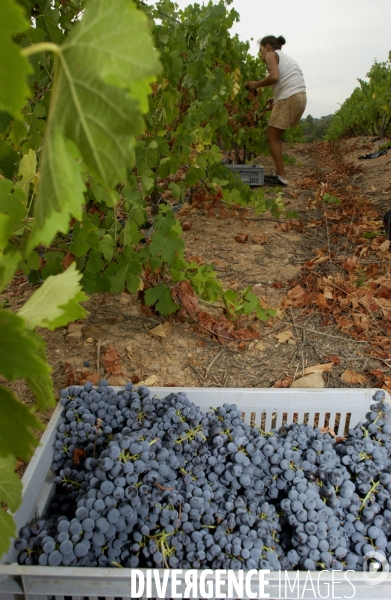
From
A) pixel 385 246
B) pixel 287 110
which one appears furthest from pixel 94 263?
pixel 287 110

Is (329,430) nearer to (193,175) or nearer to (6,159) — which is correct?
(6,159)

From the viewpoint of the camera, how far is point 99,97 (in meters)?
0.37

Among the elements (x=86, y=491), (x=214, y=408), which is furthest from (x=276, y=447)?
(x=86, y=491)

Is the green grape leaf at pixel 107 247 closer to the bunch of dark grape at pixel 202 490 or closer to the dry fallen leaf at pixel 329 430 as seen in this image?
the bunch of dark grape at pixel 202 490

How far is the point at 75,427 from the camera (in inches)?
52.4

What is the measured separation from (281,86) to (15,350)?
5.72 m

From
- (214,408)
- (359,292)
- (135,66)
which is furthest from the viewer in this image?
(359,292)

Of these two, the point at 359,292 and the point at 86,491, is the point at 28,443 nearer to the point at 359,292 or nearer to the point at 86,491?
the point at 86,491

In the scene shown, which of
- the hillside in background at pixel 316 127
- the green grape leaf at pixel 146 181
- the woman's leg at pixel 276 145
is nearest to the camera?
the green grape leaf at pixel 146 181

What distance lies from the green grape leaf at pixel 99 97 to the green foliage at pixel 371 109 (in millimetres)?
11741

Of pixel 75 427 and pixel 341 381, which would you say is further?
pixel 341 381

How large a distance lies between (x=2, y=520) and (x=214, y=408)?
2.88ft

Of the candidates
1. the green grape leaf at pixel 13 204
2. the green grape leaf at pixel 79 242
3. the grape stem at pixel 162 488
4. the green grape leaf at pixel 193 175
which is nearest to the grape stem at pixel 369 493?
the grape stem at pixel 162 488

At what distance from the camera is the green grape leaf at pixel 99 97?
37cm
